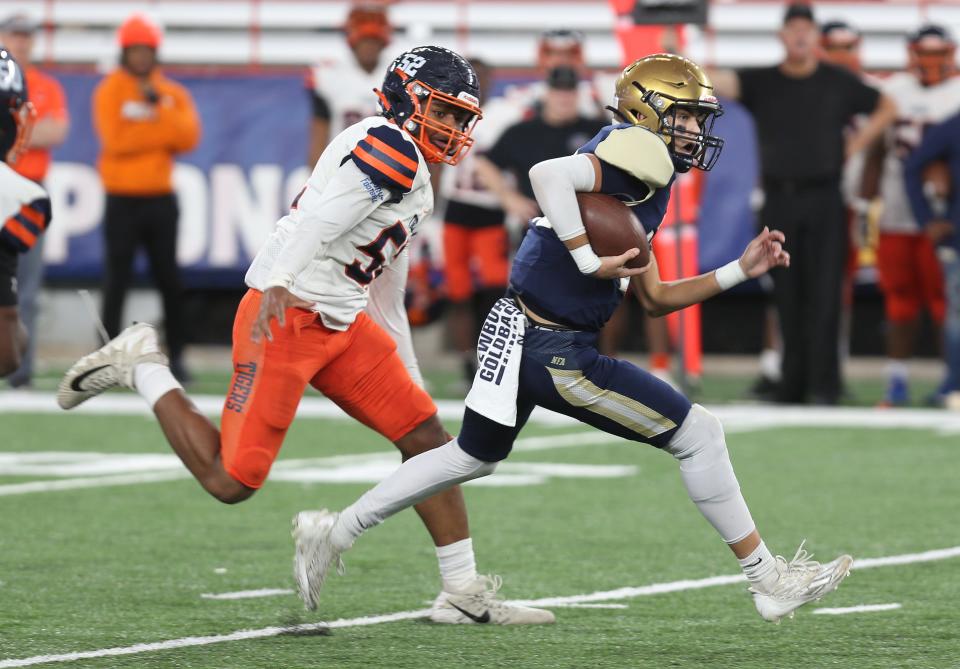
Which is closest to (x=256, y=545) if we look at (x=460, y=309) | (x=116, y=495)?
(x=116, y=495)

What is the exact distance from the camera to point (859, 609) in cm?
541

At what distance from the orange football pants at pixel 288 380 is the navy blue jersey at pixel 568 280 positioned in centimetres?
45

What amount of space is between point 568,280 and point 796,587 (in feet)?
3.16

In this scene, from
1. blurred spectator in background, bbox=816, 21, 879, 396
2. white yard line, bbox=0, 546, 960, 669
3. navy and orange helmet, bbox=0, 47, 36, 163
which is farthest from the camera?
blurred spectator in background, bbox=816, 21, 879, 396

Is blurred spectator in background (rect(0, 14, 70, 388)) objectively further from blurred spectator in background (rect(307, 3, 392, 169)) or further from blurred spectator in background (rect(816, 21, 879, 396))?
blurred spectator in background (rect(816, 21, 879, 396))

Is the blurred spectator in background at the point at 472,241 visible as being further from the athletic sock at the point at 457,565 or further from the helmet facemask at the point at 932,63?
the athletic sock at the point at 457,565

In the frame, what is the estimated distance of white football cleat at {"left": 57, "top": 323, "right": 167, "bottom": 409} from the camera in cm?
545

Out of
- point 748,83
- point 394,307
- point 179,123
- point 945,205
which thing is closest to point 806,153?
point 748,83

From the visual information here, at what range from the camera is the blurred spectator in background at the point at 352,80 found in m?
11.1

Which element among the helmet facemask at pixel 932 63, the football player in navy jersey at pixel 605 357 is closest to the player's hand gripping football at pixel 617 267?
the football player in navy jersey at pixel 605 357

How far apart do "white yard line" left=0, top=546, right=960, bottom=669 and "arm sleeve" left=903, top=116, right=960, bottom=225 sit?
4.73 m

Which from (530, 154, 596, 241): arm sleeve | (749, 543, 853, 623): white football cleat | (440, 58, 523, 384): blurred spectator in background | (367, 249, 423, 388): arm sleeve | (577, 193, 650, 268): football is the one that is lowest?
(440, 58, 523, 384): blurred spectator in background

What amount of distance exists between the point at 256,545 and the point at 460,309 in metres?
5.73

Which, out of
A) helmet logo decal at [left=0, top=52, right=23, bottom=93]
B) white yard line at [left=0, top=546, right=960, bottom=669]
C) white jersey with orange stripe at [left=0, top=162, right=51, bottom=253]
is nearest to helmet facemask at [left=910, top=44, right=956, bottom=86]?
white yard line at [left=0, top=546, right=960, bottom=669]
